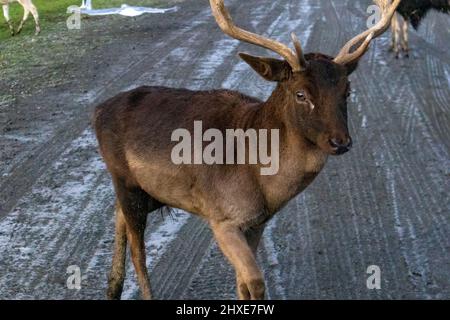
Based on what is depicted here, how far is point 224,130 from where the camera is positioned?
5984mm

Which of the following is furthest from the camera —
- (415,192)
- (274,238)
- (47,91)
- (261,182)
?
(47,91)

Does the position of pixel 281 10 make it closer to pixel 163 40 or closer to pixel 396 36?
pixel 163 40

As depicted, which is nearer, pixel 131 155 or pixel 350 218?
pixel 131 155

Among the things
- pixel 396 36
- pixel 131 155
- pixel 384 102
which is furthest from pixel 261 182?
pixel 396 36

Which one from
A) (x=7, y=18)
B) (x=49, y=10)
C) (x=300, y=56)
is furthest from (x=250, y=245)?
(x=49, y=10)

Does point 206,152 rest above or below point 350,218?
above

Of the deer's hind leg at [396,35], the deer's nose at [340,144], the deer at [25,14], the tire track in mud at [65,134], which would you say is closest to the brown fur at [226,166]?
the deer's nose at [340,144]

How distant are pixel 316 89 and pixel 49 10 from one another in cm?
1877

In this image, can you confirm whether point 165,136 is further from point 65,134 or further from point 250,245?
point 65,134

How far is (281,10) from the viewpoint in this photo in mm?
21328

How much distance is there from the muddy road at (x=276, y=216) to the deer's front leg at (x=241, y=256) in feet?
3.36

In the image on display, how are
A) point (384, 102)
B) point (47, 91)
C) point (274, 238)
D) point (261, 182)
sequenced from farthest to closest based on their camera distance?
→ 1. point (47, 91)
2. point (384, 102)
3. point (274, 238)
4. point (261, 182)

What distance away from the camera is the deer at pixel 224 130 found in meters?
5.57
